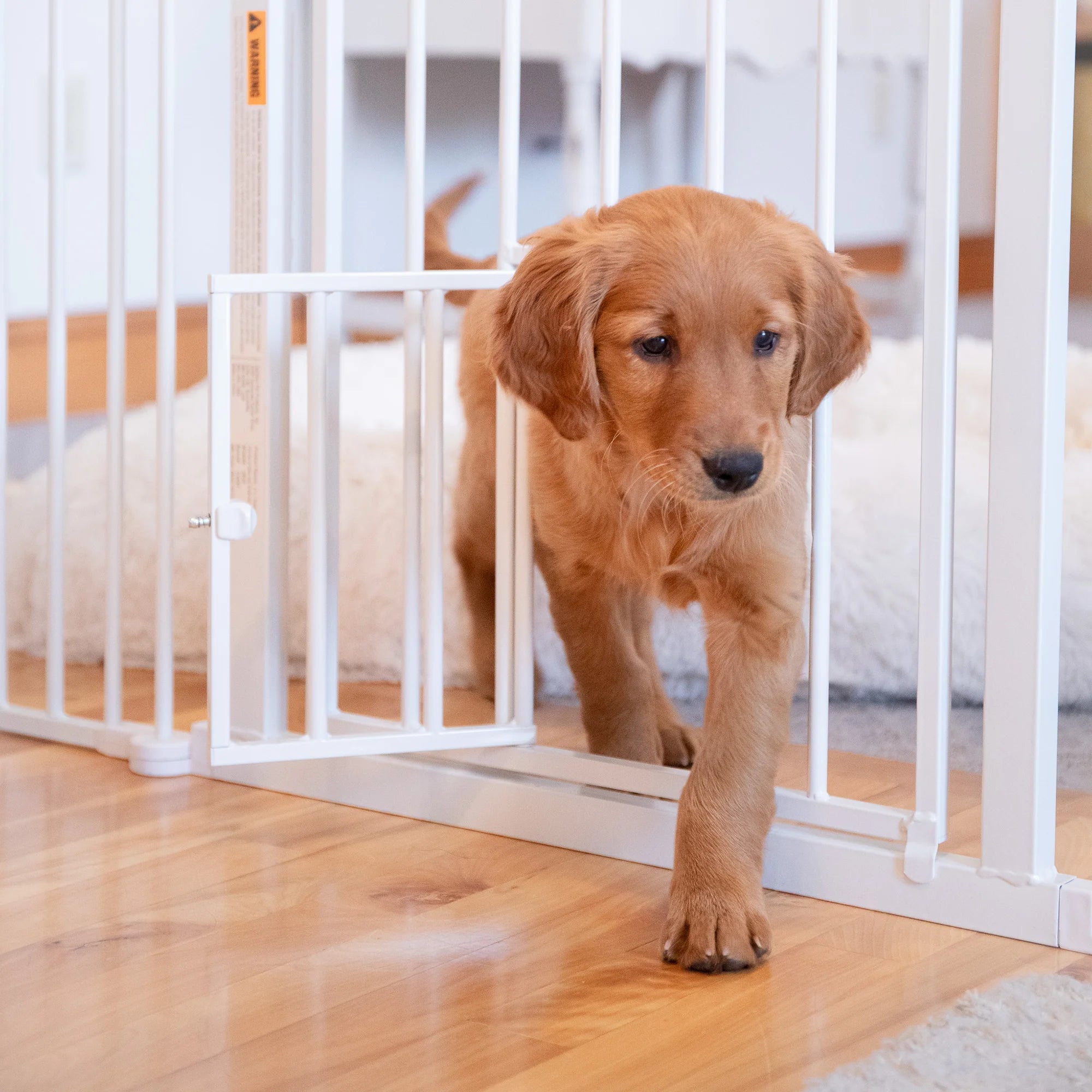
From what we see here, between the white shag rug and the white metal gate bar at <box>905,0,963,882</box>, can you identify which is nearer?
the white metal gate bar at <box>905,0,963,882</box>

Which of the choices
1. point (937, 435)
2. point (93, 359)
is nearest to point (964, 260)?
point (93, 359)

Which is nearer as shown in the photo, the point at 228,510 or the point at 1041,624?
the point at 1041,624

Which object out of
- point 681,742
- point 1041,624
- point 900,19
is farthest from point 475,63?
point 1041,624

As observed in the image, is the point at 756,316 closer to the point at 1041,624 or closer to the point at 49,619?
the point at 1041,624

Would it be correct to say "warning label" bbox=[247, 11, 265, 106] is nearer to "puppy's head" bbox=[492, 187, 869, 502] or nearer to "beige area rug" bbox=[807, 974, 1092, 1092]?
"puppy's head" bbox=[492, 187, 869, 502]

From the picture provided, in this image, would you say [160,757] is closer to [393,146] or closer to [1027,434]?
[1027,434]

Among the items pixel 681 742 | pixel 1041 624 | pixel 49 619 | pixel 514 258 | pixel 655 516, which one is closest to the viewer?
pixel 1041 624

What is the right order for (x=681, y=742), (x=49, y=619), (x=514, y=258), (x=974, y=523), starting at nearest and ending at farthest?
1. (x=514, y=258)
2. (x=681, y=742)
3. (x=49, y=619)
4. (x=974, y=523)

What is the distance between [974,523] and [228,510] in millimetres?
1354

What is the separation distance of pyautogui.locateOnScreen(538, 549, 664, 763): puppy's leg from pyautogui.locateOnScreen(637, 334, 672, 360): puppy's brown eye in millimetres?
390

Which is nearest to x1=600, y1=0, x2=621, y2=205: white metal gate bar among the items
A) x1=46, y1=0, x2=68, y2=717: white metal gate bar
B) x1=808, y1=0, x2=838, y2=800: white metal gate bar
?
x1=808, y1=0, x2=838, y2=800: white metal gate bar

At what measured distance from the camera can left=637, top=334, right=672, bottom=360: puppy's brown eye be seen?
146 cm

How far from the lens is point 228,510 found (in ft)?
5.31

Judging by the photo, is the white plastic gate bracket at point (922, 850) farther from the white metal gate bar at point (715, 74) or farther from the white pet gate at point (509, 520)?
the white metal gate bar at point (715, 74)
